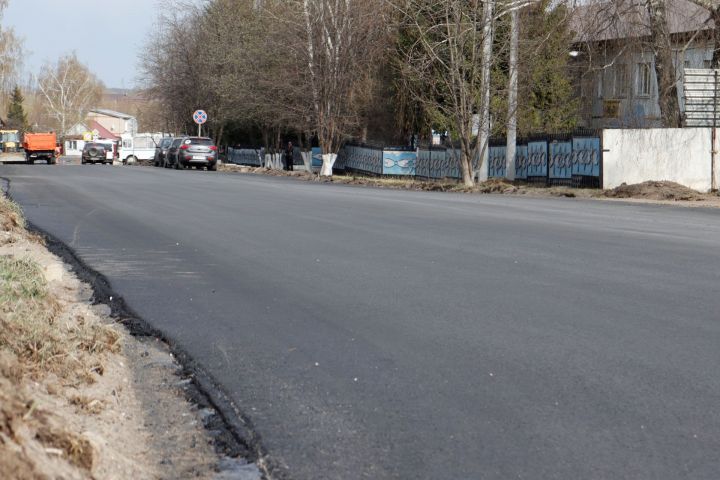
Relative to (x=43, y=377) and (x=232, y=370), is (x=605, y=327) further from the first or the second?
(x=43, y=377)

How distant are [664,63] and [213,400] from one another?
26.7 meters

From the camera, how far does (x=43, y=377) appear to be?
18.8ft

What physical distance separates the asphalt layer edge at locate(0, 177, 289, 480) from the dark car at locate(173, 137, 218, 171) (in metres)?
45.0

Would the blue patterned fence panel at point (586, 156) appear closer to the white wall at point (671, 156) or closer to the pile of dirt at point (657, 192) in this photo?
the white wall at point (671, 156)

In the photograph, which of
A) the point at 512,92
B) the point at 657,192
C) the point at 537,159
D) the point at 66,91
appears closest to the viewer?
the point at 657,192

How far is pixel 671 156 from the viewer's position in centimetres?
2916

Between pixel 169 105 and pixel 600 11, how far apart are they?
53.9 meters

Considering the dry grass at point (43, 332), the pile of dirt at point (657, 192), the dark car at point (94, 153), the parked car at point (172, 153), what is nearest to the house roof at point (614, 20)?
the pile of dirt at point (657, 192)

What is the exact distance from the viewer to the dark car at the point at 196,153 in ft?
179

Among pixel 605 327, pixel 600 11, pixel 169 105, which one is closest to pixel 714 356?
pixel 605 327

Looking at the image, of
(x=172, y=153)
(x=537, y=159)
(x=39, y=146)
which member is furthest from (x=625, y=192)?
(x=39, y=146)

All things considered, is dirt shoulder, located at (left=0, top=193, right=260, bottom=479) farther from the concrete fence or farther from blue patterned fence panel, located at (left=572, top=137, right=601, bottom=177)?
blue patterned fence panel, located at (left=572, top=137, right=601, bottom=177)

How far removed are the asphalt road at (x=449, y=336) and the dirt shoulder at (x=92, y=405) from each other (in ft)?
1.02

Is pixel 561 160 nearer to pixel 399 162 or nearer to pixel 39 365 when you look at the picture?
pixel 399 162
